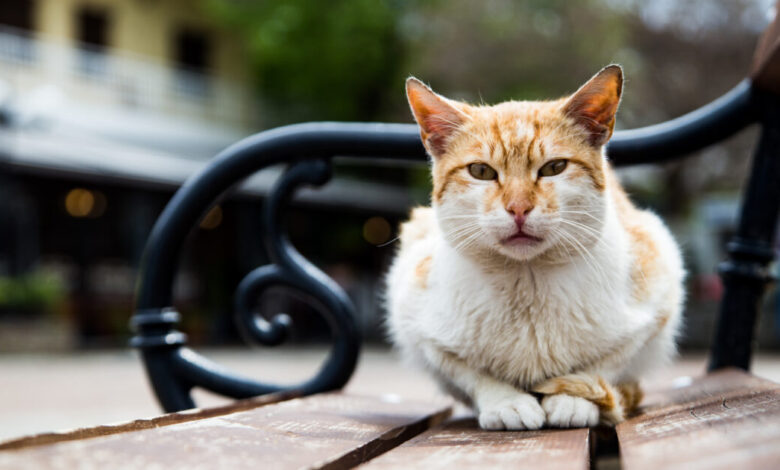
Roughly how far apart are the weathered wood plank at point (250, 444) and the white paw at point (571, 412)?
0.24 metres

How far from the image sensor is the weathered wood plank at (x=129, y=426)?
32.6 inches

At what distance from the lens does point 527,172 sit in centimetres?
136

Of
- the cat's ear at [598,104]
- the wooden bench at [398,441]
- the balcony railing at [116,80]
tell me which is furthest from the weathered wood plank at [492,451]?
the balcony railing at [116,80]

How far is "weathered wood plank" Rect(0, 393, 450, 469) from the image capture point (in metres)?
0.79

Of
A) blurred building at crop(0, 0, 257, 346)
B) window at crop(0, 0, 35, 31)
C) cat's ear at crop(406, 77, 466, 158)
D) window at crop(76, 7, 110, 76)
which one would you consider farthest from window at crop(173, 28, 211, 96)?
cat's ear at crop(406, 77, 466, 158)

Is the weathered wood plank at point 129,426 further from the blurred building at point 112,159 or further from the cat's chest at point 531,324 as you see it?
the blurred building at point 112,159

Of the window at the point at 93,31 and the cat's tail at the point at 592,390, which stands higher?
the window at the point at 93,31

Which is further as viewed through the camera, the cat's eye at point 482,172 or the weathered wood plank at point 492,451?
the cat's eye at point 482,172

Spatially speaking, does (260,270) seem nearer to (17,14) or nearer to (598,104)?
(598,104)

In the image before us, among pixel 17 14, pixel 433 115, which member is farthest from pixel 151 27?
pixel 433 115

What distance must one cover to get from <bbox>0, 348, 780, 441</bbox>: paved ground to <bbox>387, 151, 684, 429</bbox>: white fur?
117cm

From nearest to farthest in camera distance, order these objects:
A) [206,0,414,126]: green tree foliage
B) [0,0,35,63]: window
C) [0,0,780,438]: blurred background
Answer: [0,0,780,438]: blurred background < [0,0,35,63]: window < [206,0,414,126]: green tree foliage

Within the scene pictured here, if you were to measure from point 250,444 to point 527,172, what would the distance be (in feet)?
2.28

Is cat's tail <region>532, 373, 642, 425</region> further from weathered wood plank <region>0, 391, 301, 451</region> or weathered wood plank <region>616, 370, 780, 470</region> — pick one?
weathered wood plank <region>0, 391, 301, 451</region>
